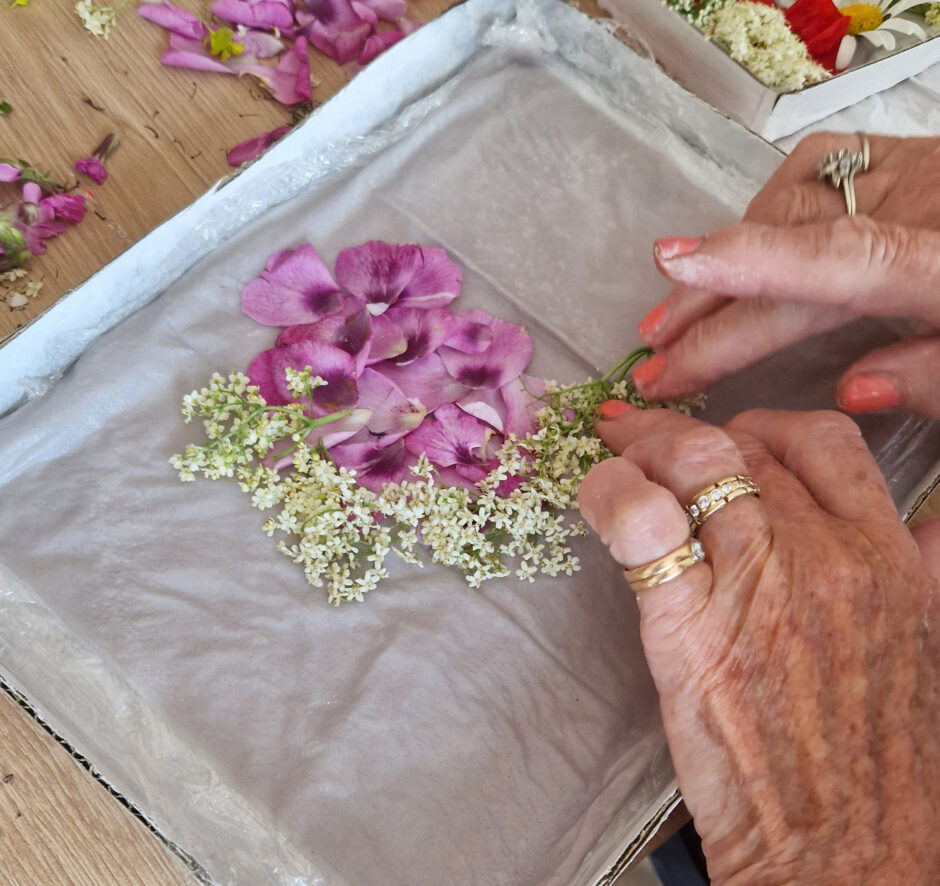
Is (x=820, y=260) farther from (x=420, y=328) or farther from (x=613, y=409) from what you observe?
(x=420, y=328)

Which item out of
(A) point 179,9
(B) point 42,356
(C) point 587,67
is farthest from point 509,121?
(B) point 42,356

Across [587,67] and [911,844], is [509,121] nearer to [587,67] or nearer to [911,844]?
[587,67]

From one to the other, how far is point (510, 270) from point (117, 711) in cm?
47

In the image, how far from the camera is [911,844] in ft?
1.63

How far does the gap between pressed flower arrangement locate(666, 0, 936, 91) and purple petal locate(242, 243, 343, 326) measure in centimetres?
47

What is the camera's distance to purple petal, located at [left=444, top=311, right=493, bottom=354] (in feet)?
2.36

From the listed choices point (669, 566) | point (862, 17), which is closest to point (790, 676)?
point (669, 566)

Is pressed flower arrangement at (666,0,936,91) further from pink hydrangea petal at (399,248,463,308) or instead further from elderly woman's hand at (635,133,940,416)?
pink hydrangea petal at (399,248,463,308)

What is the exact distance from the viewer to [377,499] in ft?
2.18

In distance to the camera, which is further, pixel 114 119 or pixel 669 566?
pixel 114 119

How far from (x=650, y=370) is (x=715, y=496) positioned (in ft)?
0.53

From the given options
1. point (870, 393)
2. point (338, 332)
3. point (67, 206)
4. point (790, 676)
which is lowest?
point (790, 676)

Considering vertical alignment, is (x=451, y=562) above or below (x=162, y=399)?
below

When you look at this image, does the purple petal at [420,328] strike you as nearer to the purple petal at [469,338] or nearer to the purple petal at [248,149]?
the purple petal at [469,338]
